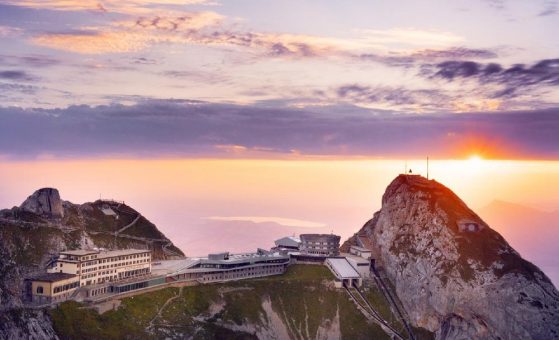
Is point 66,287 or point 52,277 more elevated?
point 52,277

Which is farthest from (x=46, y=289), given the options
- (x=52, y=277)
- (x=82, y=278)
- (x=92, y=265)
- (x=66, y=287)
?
(x=92, y=265)

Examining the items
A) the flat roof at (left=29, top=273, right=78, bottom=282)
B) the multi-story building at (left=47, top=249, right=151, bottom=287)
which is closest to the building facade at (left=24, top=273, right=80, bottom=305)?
the flat roof at (left=29, top=273, right=78, bottom=282)

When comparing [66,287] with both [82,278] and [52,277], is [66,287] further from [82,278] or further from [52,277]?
[82,278]

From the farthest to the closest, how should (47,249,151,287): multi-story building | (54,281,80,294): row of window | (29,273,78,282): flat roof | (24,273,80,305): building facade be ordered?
(47,249,151,287): multi-story building, (54,281,80,294): row of window, (29,273,78,282): flat roof, (24,273,80,305): building facade

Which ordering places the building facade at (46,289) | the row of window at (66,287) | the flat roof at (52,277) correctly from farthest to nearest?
the row of window at (66,287), the flat roof at (52,277), the building facade at (46,289)

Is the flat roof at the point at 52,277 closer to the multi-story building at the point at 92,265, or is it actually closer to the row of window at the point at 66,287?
the row of window at the point at 66,287

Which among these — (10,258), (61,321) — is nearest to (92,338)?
(61,321)

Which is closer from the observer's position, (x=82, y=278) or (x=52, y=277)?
(x=52, y=277)

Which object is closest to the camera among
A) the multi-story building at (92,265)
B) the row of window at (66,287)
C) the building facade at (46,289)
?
the building facade at (46,289)

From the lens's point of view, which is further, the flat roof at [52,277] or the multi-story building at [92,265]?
the multi-story building at [92,265]

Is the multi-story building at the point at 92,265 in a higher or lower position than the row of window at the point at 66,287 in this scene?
higher

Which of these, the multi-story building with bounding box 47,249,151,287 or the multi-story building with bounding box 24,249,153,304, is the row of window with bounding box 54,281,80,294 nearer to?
the multi-story building with bounding box 24,249,153,304

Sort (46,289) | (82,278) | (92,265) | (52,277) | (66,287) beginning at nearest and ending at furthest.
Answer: (46,289) < (52,277) < (66,287) < (82,278) < (92,265)

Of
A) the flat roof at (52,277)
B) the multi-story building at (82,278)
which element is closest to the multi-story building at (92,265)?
the multi-story building at (82,278)
